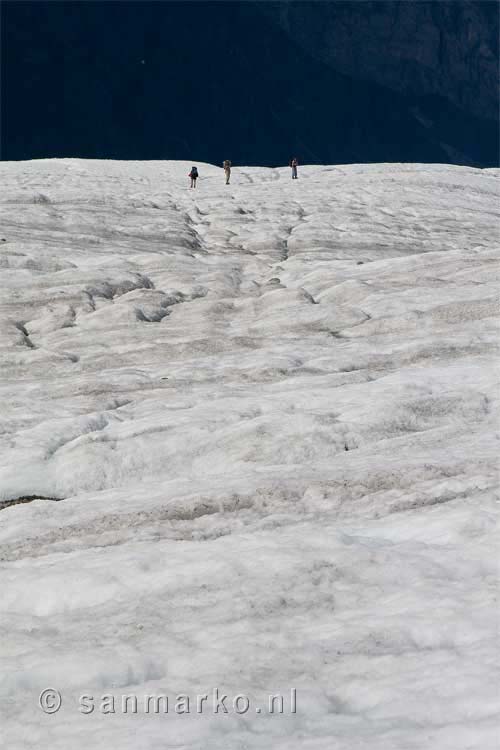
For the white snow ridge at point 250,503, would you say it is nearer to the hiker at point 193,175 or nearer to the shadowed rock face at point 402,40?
the hiker at point 193,175

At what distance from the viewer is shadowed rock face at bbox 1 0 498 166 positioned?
15075 centimetres

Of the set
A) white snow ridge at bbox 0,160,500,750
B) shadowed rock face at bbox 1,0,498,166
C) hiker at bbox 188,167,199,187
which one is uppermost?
shadowed rock face at bbox 1,0,498,166

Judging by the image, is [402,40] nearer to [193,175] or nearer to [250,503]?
[193,175]

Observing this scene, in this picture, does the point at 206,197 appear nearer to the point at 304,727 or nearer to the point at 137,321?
the point at 137,321

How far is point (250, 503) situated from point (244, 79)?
570ft

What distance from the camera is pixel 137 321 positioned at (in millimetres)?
25203

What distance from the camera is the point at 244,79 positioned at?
175750 millimetres

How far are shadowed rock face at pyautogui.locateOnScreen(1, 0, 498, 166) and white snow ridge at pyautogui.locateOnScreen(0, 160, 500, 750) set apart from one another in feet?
423

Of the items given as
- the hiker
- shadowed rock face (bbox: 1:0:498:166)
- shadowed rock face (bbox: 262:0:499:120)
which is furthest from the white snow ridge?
shadowed rock face (bbox: 262:0:499:120)

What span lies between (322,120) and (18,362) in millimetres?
172170

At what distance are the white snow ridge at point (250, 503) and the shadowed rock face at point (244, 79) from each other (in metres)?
129

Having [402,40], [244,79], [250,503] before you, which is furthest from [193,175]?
[402,40]

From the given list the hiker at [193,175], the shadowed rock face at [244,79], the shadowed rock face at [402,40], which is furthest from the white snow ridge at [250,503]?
the shadowed rock face at [402,40]

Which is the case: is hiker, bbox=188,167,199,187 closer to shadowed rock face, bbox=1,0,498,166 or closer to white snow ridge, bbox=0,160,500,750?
white snow ridge, bbox=0,160,500,750
